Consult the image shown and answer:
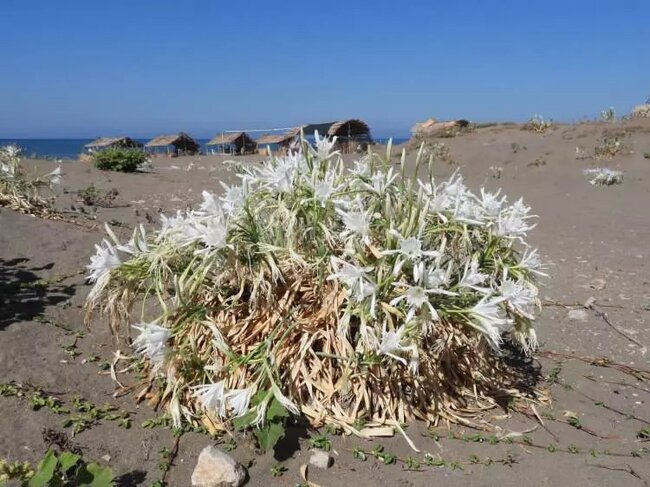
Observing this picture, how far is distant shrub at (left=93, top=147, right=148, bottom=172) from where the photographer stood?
445 inches

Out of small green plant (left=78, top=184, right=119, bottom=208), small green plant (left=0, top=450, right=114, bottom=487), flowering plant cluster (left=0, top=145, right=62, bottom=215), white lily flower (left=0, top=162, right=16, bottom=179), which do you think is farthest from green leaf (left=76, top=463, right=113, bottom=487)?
small green plant (left=78, top=184, right=119, bottom=208)

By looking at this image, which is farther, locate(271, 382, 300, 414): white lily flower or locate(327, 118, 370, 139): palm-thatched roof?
locate(327, 118, 370, 139): palm-thatched roof

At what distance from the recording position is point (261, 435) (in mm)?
2166

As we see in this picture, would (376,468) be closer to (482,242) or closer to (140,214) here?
(482,242)

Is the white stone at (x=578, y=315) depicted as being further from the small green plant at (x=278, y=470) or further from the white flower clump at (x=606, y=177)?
the white flower clump at (x=606, y=177)

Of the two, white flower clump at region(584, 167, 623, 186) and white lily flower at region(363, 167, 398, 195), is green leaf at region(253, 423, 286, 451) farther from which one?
white flower clump at region(584, 167, 623, 186)

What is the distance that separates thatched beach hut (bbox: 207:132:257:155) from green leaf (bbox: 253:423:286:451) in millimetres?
28512

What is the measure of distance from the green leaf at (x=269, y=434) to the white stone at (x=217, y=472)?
0.13 metres

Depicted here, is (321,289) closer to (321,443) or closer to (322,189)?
(322,189)

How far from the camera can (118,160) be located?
37.4 feet

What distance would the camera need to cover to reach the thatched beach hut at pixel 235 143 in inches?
1202

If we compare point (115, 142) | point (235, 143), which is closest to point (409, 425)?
point (115, 142)

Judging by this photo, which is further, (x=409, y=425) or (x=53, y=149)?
(x=53, y=149)

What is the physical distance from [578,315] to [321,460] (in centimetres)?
279
